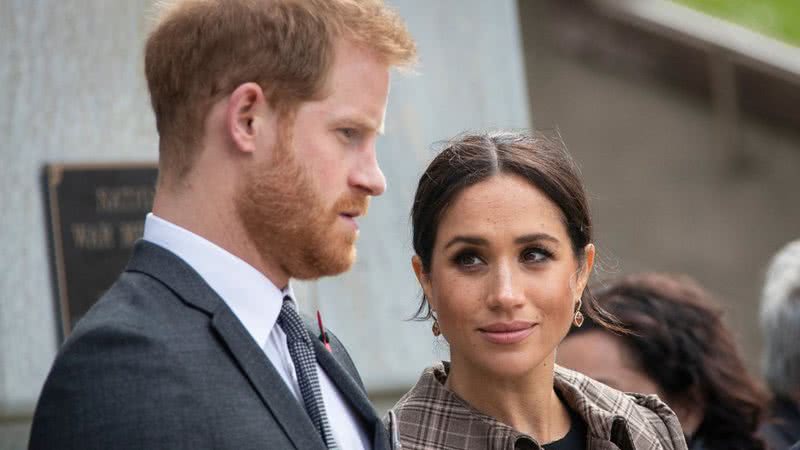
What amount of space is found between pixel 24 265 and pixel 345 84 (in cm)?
197

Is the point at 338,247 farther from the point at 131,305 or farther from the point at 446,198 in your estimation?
the point at 446,198

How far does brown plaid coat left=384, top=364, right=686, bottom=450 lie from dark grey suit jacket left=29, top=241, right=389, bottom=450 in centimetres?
58

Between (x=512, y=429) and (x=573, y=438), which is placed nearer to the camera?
(x=512, y=429)

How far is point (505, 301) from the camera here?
118 inches

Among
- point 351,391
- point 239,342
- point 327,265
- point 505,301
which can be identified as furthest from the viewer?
point 505,301

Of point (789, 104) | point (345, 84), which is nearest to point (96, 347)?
point (345, 84)

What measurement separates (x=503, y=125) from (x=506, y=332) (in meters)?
2.12

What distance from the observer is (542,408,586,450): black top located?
3189 mm

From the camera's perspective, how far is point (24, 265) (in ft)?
14.0

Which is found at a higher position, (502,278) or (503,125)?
(503,125)

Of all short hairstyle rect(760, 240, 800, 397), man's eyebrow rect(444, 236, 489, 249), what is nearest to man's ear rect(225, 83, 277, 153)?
man's eyebrow rect(444, 236, 489, 249)

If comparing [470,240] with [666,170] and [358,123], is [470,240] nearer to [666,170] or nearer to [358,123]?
[358,123]

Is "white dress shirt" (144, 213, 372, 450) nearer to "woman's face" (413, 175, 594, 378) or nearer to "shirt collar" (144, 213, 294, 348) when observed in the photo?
"shirt collar" (144, 213, 294, 348)

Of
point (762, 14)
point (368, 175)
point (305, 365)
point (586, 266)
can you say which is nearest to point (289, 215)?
point (368, 175)
